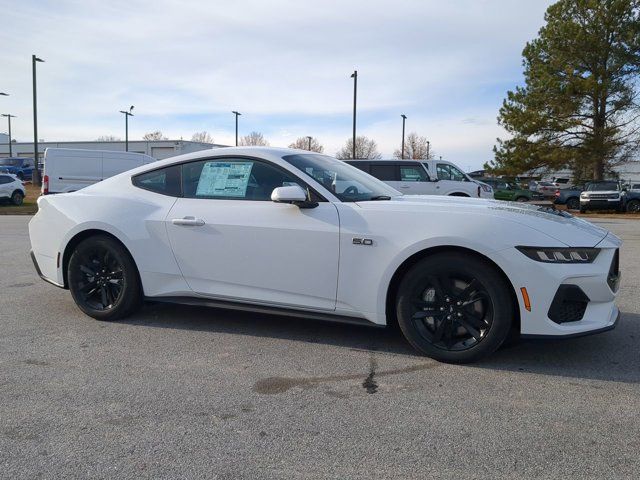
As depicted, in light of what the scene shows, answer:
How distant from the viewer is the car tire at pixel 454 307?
142 inches

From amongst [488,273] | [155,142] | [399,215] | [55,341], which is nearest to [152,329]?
[55,341]


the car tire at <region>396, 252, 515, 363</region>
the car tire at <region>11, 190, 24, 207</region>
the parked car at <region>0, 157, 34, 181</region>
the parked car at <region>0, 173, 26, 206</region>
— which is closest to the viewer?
the car tire at <region>396, 252, 515, 363</region>

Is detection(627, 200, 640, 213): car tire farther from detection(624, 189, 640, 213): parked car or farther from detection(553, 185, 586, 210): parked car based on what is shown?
detection(553, 185, 586, 210): parked car

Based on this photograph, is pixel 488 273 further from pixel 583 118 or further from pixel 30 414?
pixel 583 118

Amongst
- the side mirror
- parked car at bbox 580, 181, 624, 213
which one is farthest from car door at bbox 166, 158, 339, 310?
parked car at bbox 580, 181, 624, 213

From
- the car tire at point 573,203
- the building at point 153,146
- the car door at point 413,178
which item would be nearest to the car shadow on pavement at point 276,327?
the car door at point 413,178

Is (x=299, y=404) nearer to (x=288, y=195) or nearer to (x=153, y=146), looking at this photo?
(x=288, y=195)

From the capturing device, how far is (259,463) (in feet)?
8.38

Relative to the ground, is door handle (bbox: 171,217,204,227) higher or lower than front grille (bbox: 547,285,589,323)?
higher

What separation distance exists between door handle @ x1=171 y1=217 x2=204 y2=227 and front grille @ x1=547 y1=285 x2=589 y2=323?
2638 mm

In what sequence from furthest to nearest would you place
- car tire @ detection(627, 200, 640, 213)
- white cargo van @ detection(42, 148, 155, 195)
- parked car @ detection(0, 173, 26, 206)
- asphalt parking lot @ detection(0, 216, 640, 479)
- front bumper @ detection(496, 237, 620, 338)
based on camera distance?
1. car tire @ detection(627, 200, 640, 213)
2. parked car @ detection(0, 173, 26, 206)
3. white cargo van @ detection(42, 148, 155, 195)
4. front bumper @ detection(496, 237, 620, 338)
5. asphalt parking lot @ detection(0, 216, 640, 479)

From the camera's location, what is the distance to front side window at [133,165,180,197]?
15.4 ft

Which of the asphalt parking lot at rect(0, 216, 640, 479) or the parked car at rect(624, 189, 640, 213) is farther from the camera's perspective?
the parked car at rect(624, 189, 640, 213)

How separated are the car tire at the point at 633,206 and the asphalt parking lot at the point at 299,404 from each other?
77.4 feet
